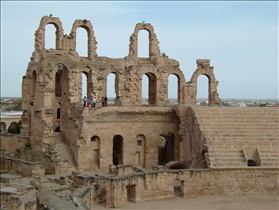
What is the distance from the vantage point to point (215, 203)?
73.0ft

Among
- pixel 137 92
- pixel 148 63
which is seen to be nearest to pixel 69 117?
pixel 137 92

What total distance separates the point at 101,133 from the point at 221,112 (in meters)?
7.54

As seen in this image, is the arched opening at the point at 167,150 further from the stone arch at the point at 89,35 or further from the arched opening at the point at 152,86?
the stone arch at the point at 89,35

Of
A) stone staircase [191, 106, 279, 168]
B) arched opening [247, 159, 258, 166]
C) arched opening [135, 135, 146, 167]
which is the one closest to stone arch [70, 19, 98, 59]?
arched opening [135, 135, 146, 167]

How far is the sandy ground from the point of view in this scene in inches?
847

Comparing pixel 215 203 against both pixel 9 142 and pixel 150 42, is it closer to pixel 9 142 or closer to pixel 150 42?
pixel 150 42

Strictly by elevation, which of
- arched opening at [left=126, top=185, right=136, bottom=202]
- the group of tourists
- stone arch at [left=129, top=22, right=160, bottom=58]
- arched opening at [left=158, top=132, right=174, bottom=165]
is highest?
stone arch at [left=129, top=22, right=160, bottom=58]

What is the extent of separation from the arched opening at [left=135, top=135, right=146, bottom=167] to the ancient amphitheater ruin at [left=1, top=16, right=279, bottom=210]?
0.07m

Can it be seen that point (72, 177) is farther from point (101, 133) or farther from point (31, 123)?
point (31, 123)

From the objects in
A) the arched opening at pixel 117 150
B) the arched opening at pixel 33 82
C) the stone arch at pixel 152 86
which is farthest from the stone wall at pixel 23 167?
the stone arch at pixel 152 86

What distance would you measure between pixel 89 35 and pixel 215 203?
1694 cm

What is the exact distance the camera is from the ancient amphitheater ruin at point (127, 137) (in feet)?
77.3

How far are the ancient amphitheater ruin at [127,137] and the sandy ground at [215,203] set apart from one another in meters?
0.46

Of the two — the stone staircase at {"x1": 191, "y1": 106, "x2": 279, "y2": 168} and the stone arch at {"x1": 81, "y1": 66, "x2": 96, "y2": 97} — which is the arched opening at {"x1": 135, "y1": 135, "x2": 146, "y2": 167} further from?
the stone staircase at {"x1": 191, "y1": 106, "x2": 279, "y2": 168}
